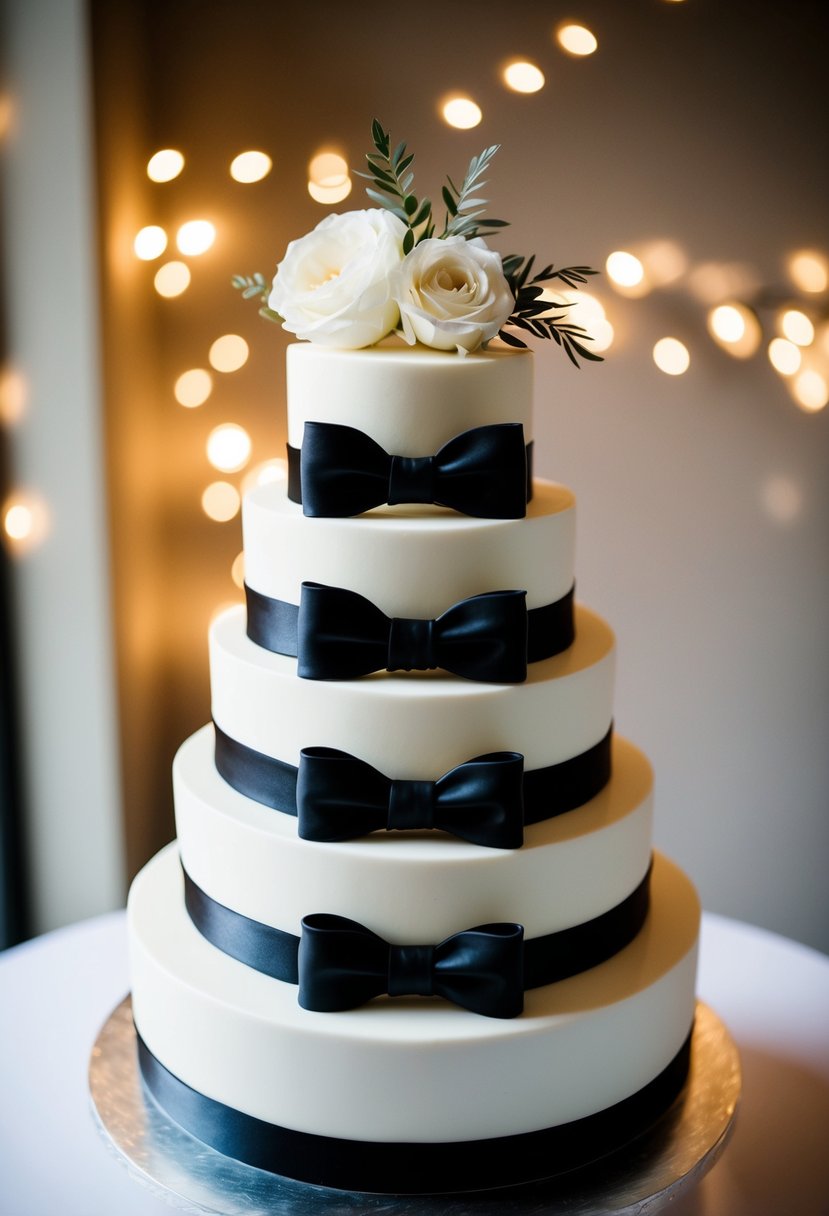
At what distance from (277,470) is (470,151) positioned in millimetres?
Result: 754

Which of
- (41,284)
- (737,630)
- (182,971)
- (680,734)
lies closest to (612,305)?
(737,630)

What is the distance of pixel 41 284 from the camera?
220cm

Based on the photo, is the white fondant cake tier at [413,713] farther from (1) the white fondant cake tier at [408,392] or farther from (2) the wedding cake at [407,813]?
(1) the white fondant cake tier at [408,392]

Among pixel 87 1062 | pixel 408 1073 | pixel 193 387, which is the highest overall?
pixel 193 387

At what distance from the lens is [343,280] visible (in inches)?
58.9

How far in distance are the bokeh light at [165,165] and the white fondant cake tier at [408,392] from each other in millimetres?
1042

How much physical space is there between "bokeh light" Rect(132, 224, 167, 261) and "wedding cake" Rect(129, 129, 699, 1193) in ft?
3.13

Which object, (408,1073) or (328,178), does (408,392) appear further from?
(328,178)

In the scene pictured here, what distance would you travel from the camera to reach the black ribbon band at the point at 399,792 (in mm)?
1479

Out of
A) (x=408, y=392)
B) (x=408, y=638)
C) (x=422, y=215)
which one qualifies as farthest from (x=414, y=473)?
(x=422, y=215)

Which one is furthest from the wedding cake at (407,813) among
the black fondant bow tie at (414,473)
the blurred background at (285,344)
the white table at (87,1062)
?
the blurred background at (285,344)

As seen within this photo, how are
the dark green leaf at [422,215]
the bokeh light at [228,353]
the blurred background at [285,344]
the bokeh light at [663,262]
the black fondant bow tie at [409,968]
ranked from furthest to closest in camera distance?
the bokeh light at [228,353] → the bokeh light at [663,262] → the blurred background at [285,344] → the dark green leaf at [422,215] → the black fondant bow tie at [409,968]

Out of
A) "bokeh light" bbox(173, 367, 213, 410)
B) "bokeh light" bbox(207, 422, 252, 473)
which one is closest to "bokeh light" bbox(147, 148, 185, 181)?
"bokeh light" bbox(173, 367, 213, 410)

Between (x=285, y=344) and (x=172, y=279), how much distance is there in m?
0.26
